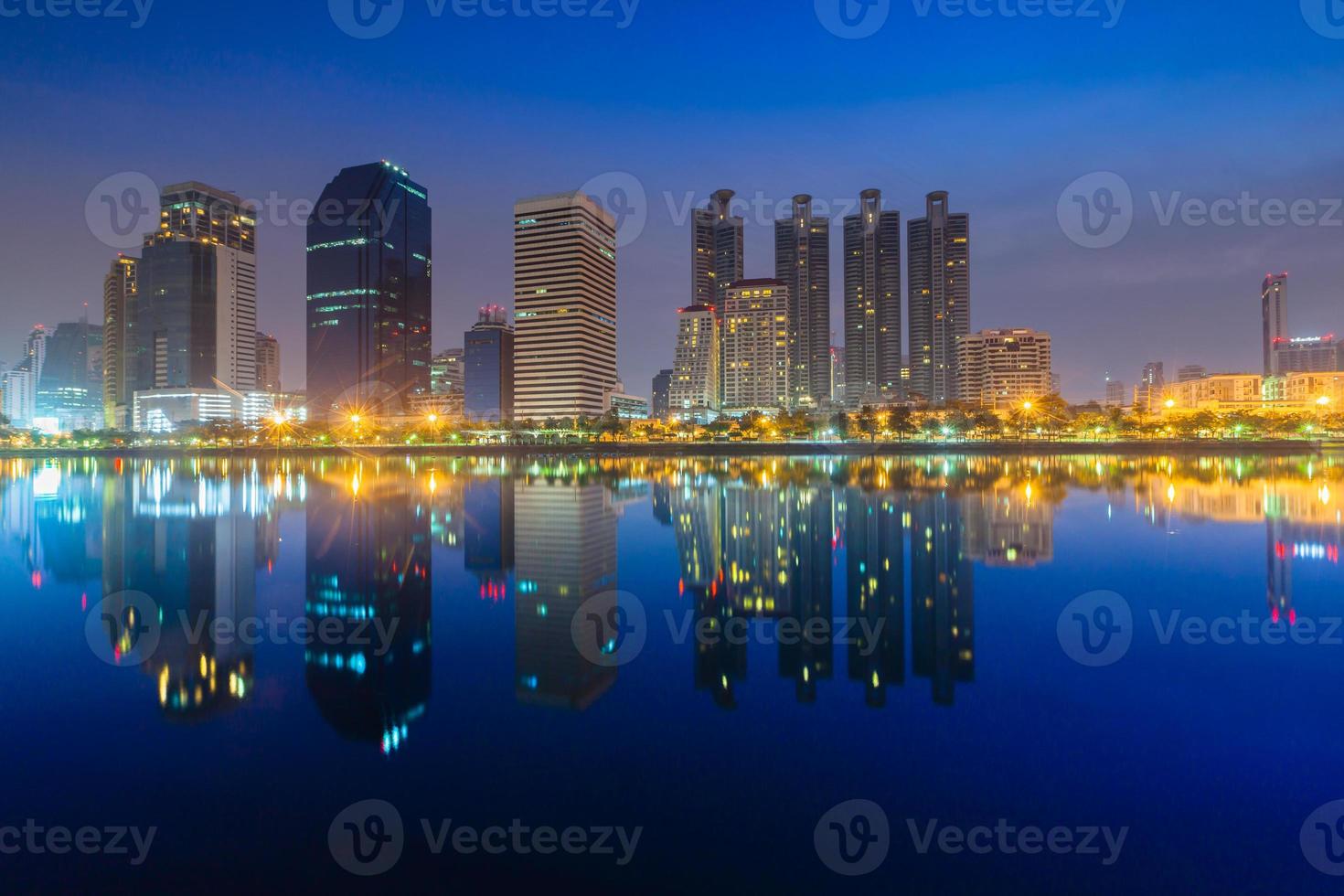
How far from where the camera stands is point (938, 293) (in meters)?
194

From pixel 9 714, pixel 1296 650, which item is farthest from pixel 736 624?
pixel 9 714

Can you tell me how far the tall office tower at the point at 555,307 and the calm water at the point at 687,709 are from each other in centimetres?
14158

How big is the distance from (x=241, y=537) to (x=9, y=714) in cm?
1275

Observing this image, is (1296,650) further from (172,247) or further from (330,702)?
(172,247)
